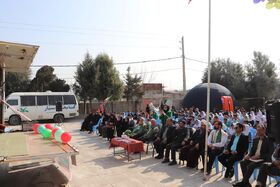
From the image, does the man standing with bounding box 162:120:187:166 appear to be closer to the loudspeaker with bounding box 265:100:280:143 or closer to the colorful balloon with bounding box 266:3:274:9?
the loudspeaker with bounding box 265:100:280:143

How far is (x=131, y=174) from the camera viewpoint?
8195 millimetres

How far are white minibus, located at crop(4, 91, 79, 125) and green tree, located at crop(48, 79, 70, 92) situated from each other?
1001cm

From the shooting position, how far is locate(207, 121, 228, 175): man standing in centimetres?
793

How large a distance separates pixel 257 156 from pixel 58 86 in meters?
30.7

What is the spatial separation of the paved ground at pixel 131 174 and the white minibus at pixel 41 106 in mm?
14391

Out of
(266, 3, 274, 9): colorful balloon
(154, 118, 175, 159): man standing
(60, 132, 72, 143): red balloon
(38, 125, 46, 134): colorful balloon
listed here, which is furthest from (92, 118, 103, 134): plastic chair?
(266, 3, 274, 9): colorful balloon

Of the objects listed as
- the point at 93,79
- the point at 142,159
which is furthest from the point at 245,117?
the point at 93,79

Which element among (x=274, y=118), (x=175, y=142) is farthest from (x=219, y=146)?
(x=274, y=118)

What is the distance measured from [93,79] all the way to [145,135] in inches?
753

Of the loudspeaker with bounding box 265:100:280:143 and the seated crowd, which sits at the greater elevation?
the loudspeaker with bounding box 265:100:280:143

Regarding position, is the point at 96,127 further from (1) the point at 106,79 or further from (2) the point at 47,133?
(1) the point at 106,79

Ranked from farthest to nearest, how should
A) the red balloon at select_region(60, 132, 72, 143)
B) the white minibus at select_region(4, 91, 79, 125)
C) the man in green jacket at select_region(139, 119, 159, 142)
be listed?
the white minibus at select_region(4, 91, 79, 125) → the man in green jacket at select_region(139, 119, 159, 142) → the red balloon at select_region(60, 132, 72, 143)

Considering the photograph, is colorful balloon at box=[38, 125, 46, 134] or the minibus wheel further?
the minibus wheel

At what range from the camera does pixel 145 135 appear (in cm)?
1119
